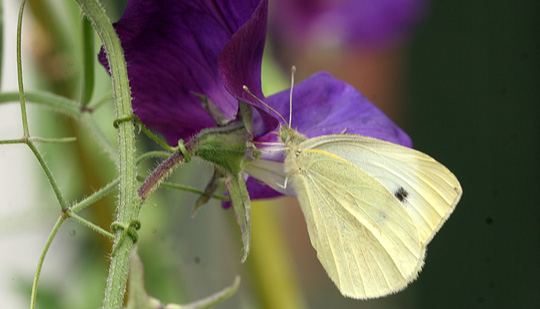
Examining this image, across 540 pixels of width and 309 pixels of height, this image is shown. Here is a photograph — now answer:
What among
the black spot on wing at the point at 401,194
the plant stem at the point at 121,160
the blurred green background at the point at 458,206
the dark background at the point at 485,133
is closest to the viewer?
the plant stem at the point at 121,160

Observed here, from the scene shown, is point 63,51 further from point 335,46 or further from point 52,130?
point 335,46

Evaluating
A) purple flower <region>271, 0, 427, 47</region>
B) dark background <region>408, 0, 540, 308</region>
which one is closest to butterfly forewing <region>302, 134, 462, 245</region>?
purple flower <region>271, 0, 427, 47</region>

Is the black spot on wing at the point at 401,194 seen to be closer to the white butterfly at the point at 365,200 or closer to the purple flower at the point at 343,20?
the white butterfly at the point at 365,200

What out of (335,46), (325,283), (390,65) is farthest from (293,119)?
(325,283)

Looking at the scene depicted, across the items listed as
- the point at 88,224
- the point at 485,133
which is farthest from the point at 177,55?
the point at 485,133

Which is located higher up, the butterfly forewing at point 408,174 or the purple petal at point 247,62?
the purple petal at point 247,62

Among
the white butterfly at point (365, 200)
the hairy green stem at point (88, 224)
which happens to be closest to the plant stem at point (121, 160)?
the hairy green stem at point (88, 224)
